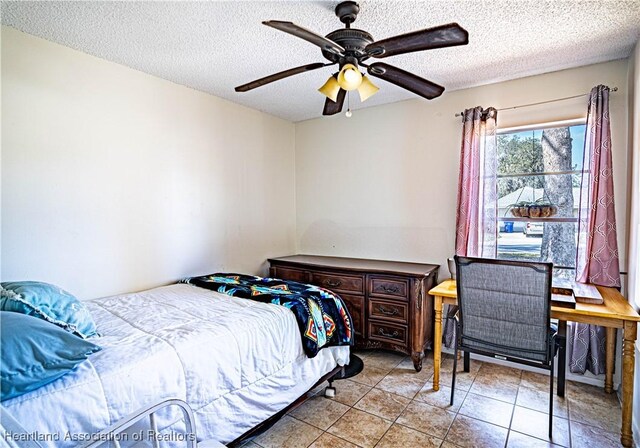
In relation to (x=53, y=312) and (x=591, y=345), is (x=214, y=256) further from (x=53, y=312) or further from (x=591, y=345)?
(x=591, y=345)

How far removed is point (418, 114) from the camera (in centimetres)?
341

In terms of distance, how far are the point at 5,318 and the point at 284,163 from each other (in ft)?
10.6

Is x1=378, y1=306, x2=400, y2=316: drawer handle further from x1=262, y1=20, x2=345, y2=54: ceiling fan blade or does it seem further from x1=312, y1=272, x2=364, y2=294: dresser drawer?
x1=262, y1=20, x2=345, y2=54: ceiling fan blade

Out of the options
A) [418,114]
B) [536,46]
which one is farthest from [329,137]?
[536,46]

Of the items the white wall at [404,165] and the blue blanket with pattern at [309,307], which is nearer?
the blue blanket with pattern at [309,307]

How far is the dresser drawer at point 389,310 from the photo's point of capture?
9.65ft

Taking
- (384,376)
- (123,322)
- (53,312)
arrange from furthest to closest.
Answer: (384,376)
(123,322)
(53,312)

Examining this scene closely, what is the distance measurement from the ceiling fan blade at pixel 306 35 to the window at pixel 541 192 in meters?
2.07

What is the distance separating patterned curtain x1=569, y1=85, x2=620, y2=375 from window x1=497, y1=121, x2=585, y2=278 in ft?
0.66

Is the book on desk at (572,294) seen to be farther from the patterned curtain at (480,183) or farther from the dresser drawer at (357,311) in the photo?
the dresser drawer at (357,311)

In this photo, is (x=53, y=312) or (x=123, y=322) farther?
(x=123, y=322)

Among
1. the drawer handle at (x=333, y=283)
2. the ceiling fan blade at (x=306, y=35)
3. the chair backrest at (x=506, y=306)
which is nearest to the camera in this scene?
the ceiling fan blade at (x=306, y=35)

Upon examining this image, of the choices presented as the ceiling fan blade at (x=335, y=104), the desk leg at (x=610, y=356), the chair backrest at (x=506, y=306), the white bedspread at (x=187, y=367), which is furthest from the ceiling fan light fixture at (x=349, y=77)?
the desk leg at (x=610, y=356)

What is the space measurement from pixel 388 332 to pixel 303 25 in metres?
2.46
